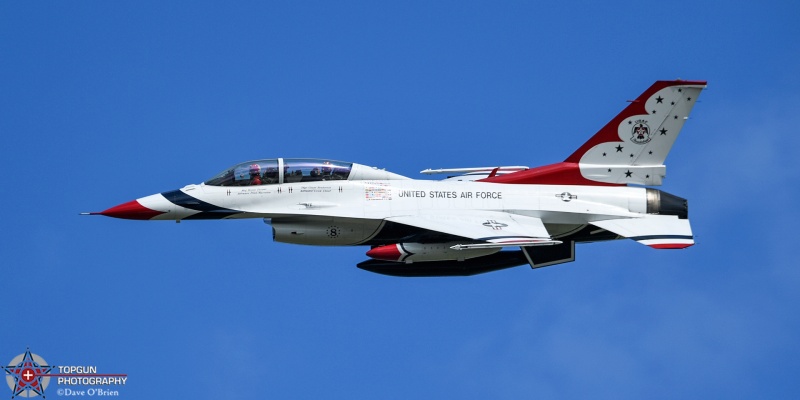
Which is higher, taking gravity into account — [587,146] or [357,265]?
[587,146]

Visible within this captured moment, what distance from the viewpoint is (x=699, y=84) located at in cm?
3978

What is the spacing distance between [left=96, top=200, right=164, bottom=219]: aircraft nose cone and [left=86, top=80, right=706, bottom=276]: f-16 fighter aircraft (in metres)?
0.02

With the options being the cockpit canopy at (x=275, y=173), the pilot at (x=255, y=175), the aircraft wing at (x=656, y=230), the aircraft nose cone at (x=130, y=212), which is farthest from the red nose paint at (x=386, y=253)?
the aircraft nose cone at (x=130, y=212)

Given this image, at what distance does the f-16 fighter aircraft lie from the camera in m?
38.4

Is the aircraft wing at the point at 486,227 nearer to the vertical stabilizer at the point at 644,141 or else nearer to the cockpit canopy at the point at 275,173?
the vertical stabilizer at the point at 644,141

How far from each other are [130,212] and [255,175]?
2723mm

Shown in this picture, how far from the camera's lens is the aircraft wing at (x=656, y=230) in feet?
125

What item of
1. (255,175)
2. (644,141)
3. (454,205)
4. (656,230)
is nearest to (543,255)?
(454,205)

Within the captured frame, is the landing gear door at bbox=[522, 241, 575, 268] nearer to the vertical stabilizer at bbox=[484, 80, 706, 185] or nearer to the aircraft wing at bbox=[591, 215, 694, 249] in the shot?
the aircraft wing at bbox=[591, 215, 694, 249]

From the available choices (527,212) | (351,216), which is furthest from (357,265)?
(527,212)

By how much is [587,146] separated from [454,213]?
345 cm

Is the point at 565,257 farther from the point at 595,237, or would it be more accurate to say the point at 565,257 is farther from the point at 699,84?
the point at 699,84

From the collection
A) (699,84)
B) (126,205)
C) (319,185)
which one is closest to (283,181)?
(319,185)

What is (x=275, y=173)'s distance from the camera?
1532 inches
